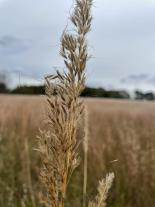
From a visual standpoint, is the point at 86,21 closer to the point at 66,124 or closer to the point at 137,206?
the point at 66,124

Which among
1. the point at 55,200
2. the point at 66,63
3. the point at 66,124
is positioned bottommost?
the point at 55,200

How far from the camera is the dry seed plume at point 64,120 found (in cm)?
89

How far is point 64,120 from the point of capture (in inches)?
35.3

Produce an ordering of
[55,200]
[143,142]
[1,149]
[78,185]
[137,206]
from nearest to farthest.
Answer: [55,200] < [137,206] < [78,185] < [1,149] < [143,142]

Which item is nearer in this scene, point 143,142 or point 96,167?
point 96,167

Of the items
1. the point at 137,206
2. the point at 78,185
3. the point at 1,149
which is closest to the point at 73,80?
the point at 137,206

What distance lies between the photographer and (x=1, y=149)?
5016 millimetres

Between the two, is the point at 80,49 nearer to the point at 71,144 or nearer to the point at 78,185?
the point at 71,144

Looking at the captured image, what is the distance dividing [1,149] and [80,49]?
165 inches

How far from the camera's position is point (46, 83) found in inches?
36.4

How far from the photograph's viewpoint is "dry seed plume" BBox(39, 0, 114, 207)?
89 cm

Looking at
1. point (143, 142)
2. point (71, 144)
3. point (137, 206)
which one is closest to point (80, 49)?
point (71, 144)

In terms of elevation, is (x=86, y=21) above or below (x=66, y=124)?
above

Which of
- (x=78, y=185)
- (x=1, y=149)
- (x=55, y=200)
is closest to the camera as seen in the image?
(x=55, y=200)
